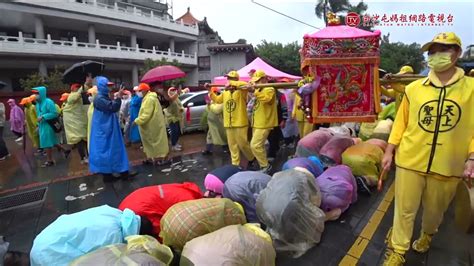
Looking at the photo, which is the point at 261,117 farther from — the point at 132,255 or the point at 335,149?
the point at 132,255

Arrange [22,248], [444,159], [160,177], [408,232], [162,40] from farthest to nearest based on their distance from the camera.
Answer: [162,40], [160,177], [22,248], [408,232], [444,159]

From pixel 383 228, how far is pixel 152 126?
14.4ft

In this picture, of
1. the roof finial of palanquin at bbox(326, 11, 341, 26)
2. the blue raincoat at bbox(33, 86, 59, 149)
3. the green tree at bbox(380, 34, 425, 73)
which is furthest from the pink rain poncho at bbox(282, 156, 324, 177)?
the green tree at bbox(380, 34, 425, 73)

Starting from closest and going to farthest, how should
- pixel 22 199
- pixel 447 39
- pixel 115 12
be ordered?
pixel 447 39 < pixel 22 199 < pixel 115 12

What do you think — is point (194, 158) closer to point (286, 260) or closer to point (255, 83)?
point (255, 83)

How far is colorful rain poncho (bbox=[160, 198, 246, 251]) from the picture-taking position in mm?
2477

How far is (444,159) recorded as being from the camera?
7.95 ft

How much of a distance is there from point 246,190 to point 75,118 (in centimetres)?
481

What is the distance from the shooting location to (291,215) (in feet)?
9.42

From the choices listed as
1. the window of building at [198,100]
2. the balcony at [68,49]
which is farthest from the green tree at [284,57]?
the window of building at [198,100]

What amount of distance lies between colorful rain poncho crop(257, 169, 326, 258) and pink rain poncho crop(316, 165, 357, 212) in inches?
18.1

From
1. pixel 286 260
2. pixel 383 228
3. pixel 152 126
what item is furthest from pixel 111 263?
pixel 152 126

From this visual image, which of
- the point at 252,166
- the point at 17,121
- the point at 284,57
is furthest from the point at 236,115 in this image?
the point at 284,57

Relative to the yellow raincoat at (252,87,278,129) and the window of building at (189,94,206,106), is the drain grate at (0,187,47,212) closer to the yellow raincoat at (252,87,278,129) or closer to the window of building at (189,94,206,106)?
the yellow raincoat at (252,87,278,129)
